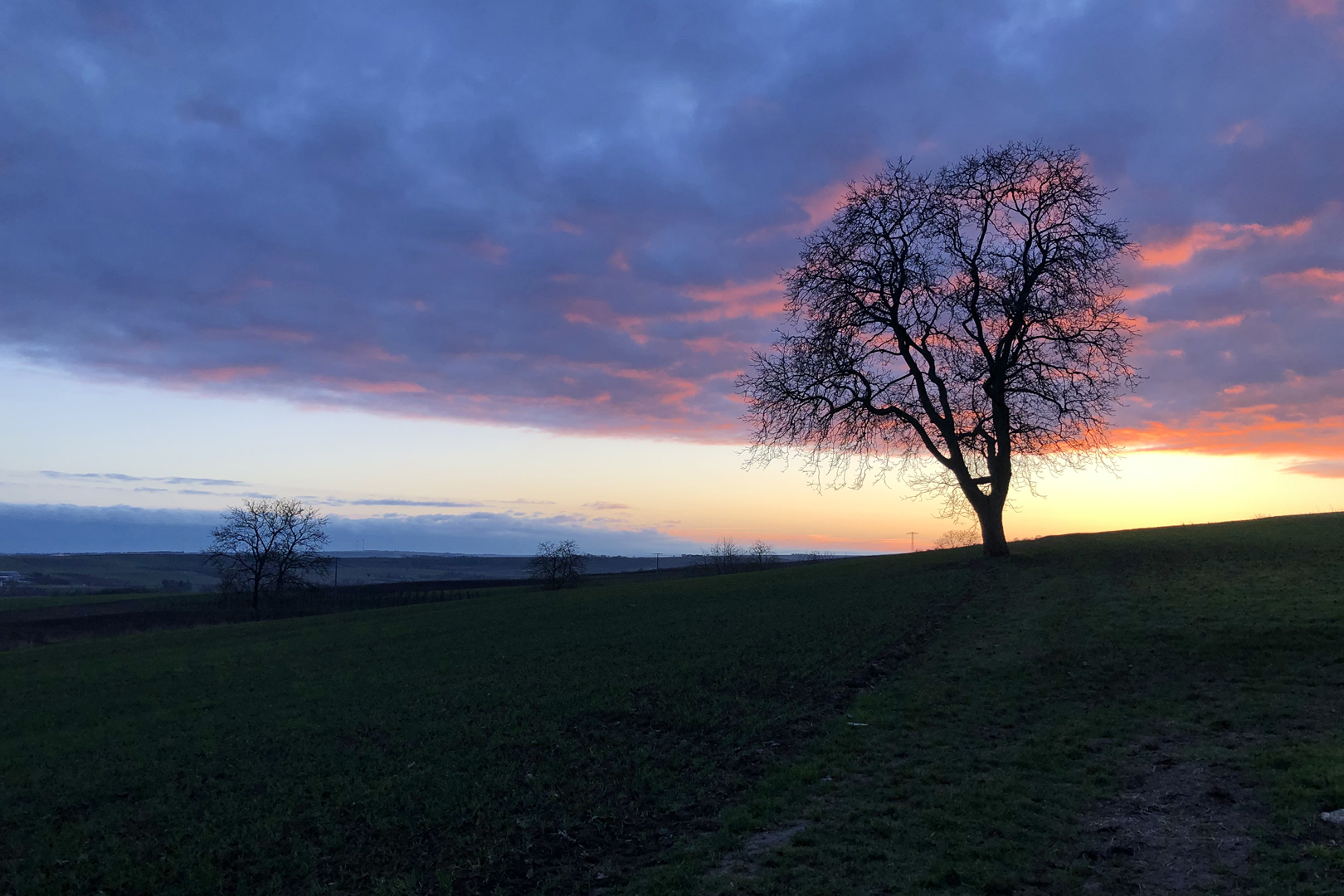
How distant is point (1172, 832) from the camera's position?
8602 mm

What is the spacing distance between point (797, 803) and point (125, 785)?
11602 millimetres

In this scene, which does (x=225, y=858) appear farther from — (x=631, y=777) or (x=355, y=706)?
(x=355, y=706)

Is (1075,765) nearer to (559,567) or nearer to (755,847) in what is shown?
(755,847)

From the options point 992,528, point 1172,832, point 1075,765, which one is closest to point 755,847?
point 1172,832

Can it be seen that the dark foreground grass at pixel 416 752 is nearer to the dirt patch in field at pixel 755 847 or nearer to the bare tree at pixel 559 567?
the dirt patch in field at pixel 755 847

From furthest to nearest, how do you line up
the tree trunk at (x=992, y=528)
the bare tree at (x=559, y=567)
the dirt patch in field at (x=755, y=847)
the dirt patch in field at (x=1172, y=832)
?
the bare tree at (x=559, y=567) → the tree trunk at (x=992, y=528) → the dirt patch in field at (x=755, y=847) → the dirt patch in field at (x=1172, y=832)

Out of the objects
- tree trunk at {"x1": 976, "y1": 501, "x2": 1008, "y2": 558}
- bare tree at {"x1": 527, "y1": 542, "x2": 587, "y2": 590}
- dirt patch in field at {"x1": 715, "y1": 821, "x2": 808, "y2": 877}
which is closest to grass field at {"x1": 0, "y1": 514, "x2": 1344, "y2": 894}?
dirt patch in field at {"x1": 715, "y1": 821, "x2": 808, "y2": 877}

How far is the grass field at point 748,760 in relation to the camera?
843 centimetres

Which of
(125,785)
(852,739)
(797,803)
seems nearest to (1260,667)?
(852,739)

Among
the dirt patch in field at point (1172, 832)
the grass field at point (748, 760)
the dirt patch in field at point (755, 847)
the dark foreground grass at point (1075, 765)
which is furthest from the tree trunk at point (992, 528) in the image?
the dirt patch in field at point (755, 847)

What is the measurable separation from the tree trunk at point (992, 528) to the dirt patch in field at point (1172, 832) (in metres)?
26.9

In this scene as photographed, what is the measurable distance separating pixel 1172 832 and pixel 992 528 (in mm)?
30507

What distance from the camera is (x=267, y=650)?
3123 centimetres

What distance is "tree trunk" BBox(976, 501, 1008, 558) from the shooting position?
120 ft
